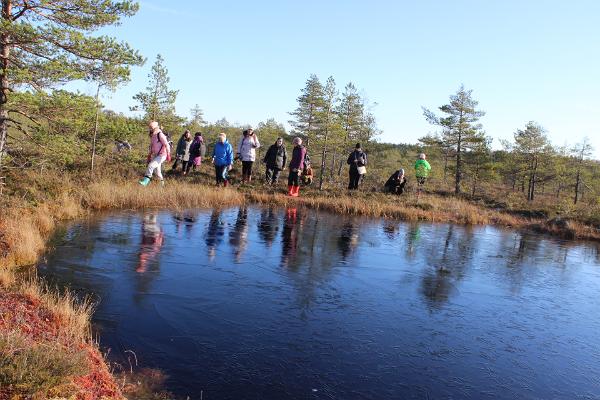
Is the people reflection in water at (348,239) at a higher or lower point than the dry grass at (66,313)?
higher

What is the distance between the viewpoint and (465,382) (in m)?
5.22

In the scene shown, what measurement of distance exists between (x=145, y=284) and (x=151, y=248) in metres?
2.37

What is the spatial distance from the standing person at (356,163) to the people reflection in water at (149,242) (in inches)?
388

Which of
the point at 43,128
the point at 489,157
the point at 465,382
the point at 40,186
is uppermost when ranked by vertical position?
the point at 489,157

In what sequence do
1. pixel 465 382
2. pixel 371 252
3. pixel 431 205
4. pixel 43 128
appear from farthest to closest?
pixel 431 205, pixel 371 252, pixel 43 128, pixel 465 382

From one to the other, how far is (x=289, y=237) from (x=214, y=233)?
1.84 m

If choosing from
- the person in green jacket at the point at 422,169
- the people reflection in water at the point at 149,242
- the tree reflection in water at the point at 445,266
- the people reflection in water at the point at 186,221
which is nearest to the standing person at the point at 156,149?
the people reflection in water at the point at 186,221

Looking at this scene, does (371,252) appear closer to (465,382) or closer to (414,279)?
(414,279)

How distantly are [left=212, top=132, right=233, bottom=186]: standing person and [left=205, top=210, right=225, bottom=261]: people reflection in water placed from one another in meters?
3.95

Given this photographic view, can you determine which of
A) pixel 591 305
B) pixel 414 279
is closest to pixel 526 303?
pixel 591 305

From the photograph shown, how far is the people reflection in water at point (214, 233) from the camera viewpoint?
395 inches

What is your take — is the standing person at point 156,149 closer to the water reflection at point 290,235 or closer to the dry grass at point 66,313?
the water reflection at point 290,235

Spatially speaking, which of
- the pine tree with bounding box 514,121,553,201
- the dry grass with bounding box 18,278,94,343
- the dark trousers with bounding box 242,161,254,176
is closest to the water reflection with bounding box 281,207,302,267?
the dark trousers with bounding box 242,161,254,176

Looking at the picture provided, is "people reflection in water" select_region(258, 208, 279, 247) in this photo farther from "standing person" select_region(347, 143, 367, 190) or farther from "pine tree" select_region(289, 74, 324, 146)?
"pine tree" select_region(289, 74, 324, 146)
